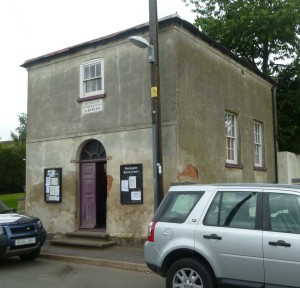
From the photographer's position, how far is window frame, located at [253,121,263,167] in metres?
15.5

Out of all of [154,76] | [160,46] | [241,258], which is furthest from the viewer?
[160,46]

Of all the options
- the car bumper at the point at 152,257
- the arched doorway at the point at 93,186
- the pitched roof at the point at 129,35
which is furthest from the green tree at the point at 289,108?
the car bumper at the point at 152,257

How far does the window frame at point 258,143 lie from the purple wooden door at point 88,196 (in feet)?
19.5

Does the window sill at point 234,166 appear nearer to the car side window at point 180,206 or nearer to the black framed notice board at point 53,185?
the black framed notice board at point 53,185

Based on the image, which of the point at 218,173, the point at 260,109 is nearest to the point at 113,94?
the point at 218,173

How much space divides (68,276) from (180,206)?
348 centimetres

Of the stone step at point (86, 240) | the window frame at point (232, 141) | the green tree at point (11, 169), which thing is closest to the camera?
the stone step at point (86, 240)

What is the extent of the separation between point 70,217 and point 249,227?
26.9 ft

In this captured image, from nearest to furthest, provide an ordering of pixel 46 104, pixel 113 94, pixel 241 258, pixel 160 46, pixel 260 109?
pixel 241 258
pixel 160 46
pixel 113 94
pixel 46 104
pixel 260 109

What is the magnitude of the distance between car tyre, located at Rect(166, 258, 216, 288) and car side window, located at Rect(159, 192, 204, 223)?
2.00 ft

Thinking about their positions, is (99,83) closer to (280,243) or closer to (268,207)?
(268,207)

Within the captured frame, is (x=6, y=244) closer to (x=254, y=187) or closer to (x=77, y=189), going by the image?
(x=77, y=189)

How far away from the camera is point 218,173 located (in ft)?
41.1

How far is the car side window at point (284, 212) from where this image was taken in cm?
546
